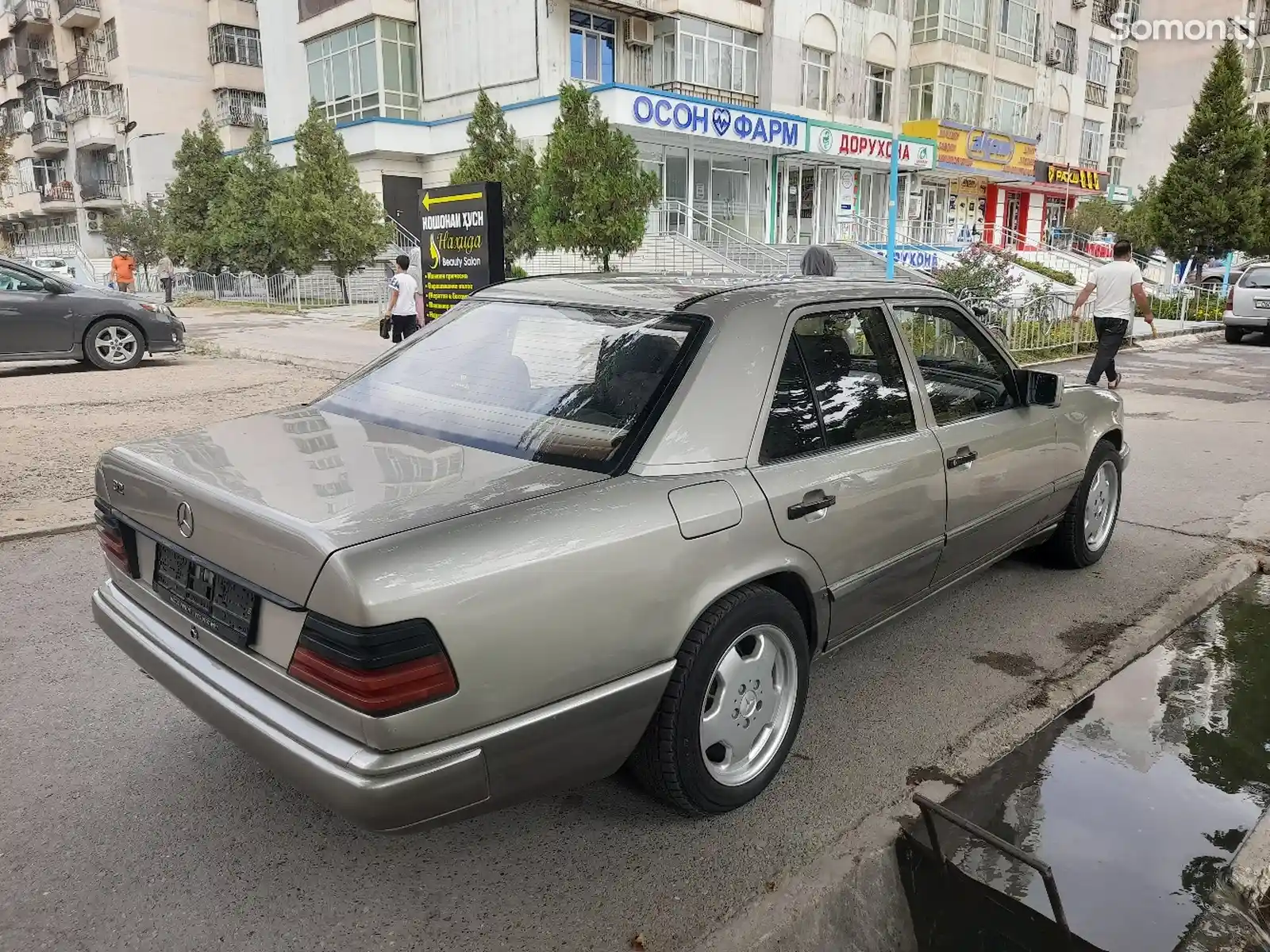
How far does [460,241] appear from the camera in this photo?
33.1 ft

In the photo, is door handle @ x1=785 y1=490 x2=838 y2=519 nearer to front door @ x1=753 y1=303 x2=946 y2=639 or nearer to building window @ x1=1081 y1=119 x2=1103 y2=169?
front door @ x1=753 y1=303 x2=946 y2=639

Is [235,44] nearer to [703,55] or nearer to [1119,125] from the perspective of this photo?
[703,55]

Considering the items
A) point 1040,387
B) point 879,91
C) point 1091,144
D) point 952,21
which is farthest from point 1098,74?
point 1040,387

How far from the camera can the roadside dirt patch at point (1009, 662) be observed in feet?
12.7

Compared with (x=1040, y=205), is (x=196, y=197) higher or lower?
lower

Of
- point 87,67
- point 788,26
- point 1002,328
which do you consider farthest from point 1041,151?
point 87,67

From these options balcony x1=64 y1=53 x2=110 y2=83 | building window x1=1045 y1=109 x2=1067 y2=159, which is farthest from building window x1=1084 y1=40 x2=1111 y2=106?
balcony x1=64 y1=53 x2=110 y2=83

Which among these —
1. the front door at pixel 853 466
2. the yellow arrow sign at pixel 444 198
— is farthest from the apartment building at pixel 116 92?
the front door at pixel 853 466

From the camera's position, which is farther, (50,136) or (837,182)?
(50,136)

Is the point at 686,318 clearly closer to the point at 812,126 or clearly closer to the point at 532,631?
the point at 532,631

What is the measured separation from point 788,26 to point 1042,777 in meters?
32.9

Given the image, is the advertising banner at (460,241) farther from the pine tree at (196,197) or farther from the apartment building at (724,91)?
the pine tree at (196,197)

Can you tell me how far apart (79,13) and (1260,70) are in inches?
2494

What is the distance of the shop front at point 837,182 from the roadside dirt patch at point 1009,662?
96.5 feet
